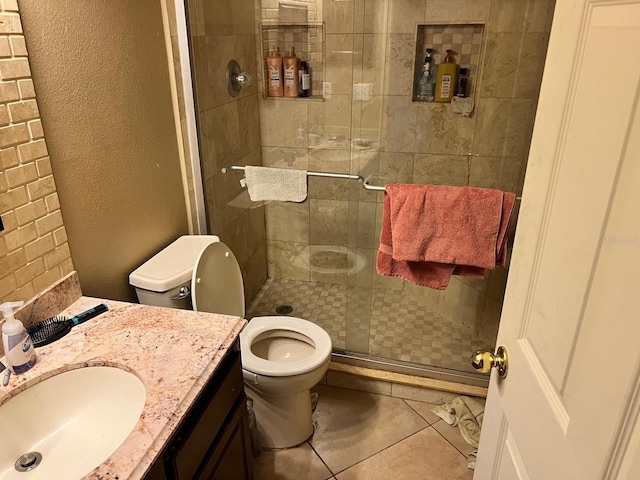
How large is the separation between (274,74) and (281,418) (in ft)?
6.01

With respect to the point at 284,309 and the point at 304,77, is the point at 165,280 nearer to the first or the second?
the point at 284,309

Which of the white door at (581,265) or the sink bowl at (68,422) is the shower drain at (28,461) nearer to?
the sink bowl at (68,422)

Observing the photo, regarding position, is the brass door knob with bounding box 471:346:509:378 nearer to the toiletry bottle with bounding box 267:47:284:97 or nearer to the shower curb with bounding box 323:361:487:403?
the shower curb with bounding box 323:361:487:403

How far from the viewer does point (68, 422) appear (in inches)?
45.5

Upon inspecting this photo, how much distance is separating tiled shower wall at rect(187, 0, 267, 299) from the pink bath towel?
0.92 metres

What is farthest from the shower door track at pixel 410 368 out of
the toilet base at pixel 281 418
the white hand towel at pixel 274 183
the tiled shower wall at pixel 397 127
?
the white hand towel at pixel 274 183

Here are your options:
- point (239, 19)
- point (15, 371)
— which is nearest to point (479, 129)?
point (239, 19)

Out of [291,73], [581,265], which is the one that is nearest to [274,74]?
[291,73]

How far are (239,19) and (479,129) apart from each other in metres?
1.38

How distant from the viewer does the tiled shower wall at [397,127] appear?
2256mm

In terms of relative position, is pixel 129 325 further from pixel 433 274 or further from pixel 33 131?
pixel 433 274

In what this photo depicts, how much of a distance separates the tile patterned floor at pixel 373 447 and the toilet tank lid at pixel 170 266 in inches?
34.5

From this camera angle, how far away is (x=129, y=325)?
134 centimetres

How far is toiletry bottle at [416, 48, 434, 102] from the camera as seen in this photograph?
7.92 ft
